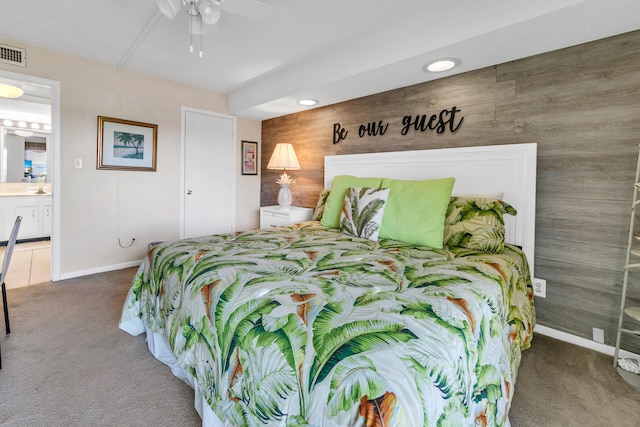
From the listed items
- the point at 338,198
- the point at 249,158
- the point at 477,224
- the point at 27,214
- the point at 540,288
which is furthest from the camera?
the point at 27,214

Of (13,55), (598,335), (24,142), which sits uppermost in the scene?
(13,55)

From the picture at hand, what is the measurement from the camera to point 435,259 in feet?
5.49

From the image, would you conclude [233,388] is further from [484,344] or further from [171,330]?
[484,344]

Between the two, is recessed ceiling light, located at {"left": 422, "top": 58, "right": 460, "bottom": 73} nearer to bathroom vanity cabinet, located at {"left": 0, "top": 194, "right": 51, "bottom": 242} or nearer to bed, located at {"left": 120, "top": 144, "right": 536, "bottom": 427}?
bed, located at {"left": 120, "top": 144, "right": 536, "bottom": 427}

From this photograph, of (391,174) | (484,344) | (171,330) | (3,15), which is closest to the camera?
(484,344)

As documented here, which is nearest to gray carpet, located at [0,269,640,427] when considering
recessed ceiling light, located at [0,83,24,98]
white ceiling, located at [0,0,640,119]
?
white ceiling, located at [0,0,640,119]

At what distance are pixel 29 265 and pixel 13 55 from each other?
7.99ft

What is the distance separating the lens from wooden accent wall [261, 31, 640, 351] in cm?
193

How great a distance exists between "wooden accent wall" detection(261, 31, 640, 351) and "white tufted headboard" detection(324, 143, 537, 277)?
0.08 meters

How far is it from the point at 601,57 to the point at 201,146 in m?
4.13

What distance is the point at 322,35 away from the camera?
8.40 ft

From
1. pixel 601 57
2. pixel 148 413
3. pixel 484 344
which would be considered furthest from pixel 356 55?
pixel 148 413

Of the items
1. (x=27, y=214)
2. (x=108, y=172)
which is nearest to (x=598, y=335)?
(x=108, y=172)

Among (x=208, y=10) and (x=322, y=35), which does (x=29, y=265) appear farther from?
(x=322, y=35)
